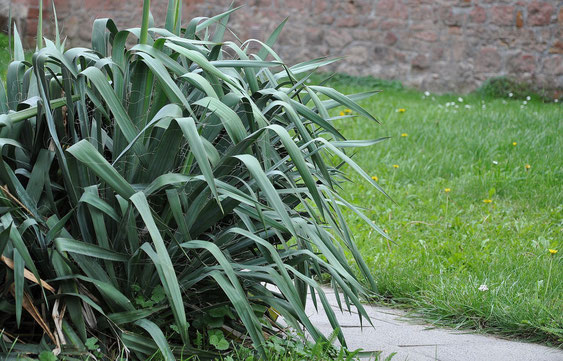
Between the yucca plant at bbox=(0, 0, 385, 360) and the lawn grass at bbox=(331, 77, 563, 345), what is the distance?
2.92 feet

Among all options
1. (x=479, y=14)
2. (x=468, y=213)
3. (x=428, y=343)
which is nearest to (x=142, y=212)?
(x=428, y=343)

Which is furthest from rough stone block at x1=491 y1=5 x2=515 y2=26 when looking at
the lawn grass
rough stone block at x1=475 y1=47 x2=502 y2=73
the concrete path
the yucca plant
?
the yucca plant

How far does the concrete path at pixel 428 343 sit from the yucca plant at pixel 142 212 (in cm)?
43

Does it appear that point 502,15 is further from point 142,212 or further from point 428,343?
point 142,212

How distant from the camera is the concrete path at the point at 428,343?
2.49m

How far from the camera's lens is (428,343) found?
8.57 ft

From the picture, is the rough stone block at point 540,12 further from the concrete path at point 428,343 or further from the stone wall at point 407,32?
the concrete path at point 428,343

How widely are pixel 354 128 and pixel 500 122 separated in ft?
4.81

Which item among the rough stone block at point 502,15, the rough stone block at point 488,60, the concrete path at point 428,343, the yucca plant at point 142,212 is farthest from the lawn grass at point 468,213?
the rough stone block at point 502,15

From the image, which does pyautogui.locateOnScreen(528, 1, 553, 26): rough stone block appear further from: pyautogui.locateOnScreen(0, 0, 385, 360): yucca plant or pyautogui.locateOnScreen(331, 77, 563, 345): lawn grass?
pyautogui.locateOnScreen(0, 0, 385, 360): yucca plant

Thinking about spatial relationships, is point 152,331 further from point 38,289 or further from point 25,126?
point 25,126

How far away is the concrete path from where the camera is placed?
249 centimetres

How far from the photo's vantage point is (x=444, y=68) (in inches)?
373

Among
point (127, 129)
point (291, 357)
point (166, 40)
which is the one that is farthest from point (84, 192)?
point (291, 357)
